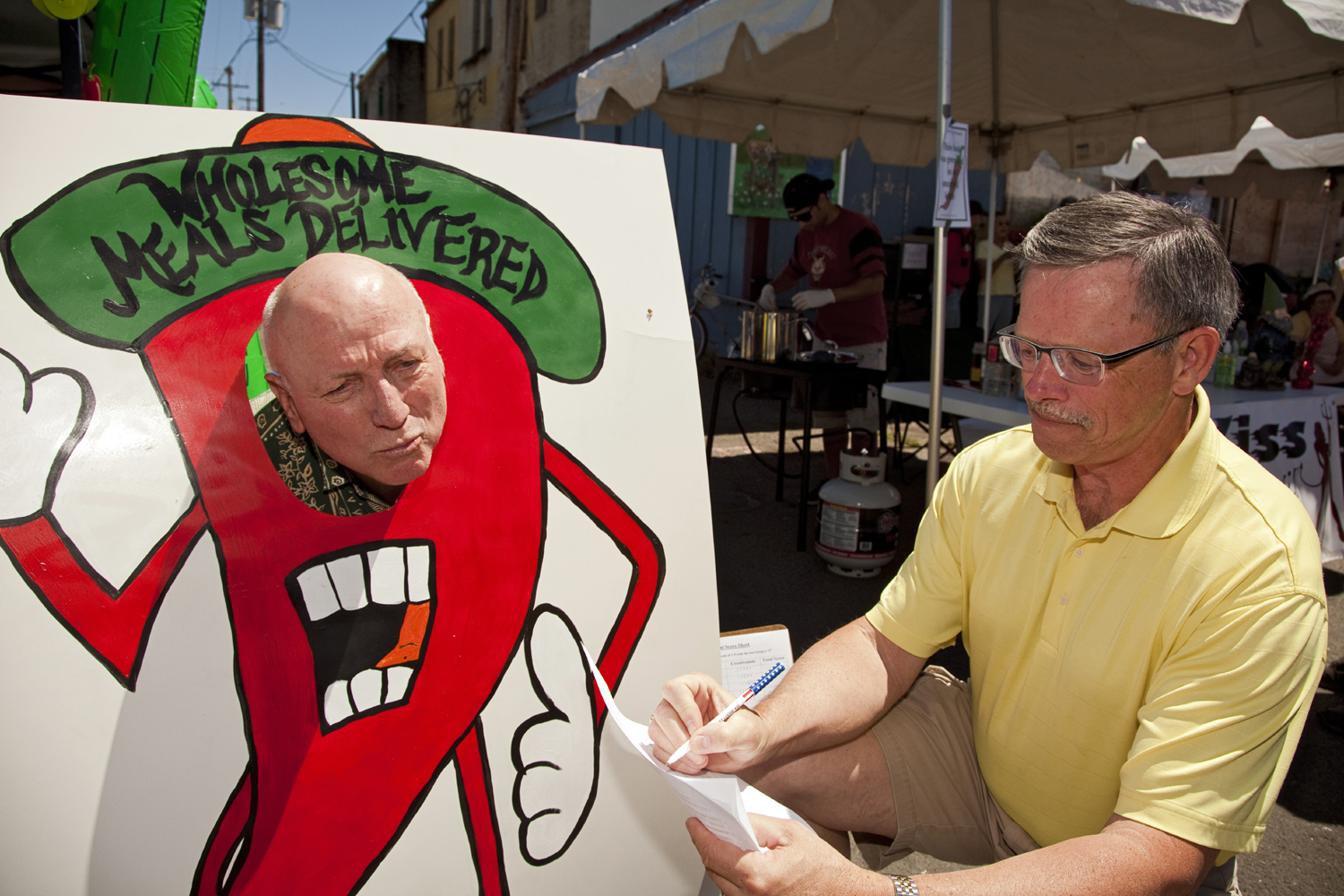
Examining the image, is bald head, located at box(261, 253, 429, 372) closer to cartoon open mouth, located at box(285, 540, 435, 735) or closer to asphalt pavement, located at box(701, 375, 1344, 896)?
cartoon open mouth, located at box(285, 540, 435, 735)

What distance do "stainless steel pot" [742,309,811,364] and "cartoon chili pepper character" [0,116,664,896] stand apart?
9.11ft

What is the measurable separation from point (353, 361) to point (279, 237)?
0.92 feet

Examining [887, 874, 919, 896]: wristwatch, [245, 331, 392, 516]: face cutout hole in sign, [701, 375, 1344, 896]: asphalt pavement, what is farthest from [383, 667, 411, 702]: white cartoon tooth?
[701, 375, 1344, 896]: asphalt pavement

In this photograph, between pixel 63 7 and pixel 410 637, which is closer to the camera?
pixel 410 637

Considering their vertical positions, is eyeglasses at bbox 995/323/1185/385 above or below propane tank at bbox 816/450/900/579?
above

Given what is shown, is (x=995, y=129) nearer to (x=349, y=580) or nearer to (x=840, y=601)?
(x=840, y=601)

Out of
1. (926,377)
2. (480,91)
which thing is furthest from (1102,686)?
(480,91)

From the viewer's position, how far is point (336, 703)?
1121 mm

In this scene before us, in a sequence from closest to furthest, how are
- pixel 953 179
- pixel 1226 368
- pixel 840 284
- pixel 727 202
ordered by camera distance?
pixel 953 179 < pixel 1226 368 < pixel 840 284 < pixel 727 202

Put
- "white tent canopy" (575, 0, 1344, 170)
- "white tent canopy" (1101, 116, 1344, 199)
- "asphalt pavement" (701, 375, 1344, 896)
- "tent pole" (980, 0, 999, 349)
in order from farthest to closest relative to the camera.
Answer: "white tent canopy" (1101, 116, 1344, 199)
"tent pole" (980, 0, 999, 349)
"white tent canopy" (575, 0, 1344, 170)
"asphalt pavement" (701, 375, 1344, 896)

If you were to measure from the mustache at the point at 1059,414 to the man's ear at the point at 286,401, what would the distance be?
1070mm

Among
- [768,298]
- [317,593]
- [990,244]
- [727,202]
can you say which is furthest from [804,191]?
[727,202]

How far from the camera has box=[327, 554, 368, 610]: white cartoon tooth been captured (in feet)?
3.76

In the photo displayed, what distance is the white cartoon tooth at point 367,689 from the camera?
1.14 m
